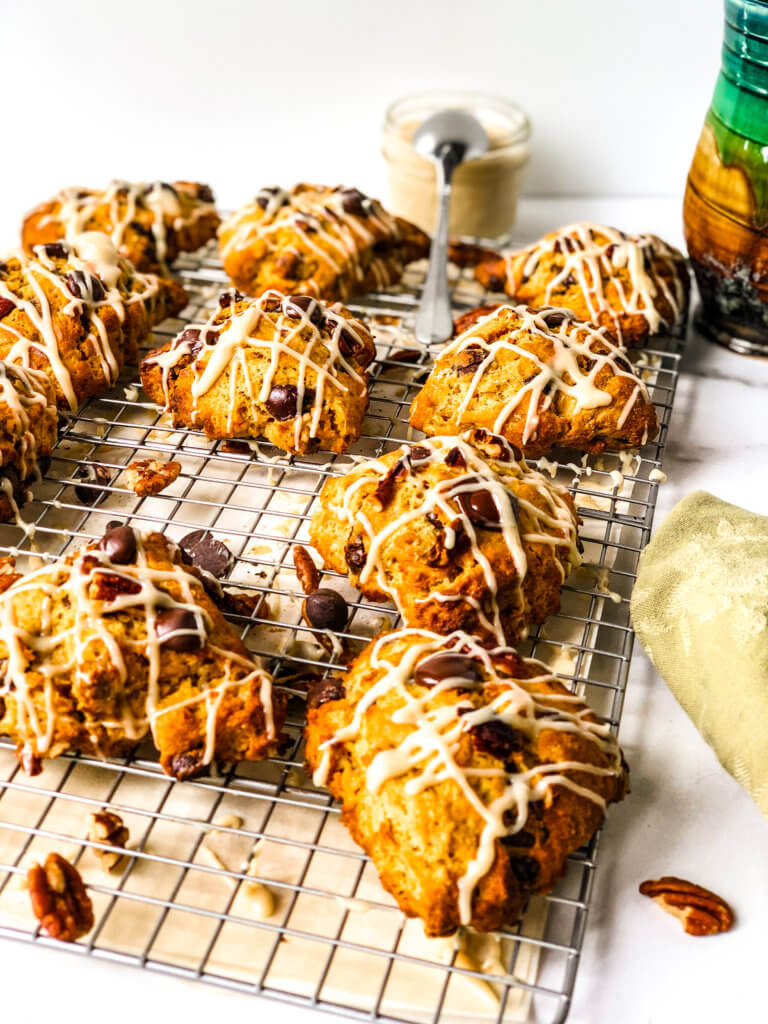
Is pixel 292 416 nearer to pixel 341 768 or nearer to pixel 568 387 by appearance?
pixel 568 387

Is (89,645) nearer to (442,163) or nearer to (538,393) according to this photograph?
(538,393)

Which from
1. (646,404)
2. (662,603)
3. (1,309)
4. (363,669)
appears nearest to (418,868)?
(363,669)

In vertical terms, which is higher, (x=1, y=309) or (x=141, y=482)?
(x=1, y=309)

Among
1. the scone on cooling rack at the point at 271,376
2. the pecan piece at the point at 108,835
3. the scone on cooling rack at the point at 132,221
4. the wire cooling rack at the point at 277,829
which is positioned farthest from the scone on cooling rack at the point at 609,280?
the pecan piece at the point at 108,835

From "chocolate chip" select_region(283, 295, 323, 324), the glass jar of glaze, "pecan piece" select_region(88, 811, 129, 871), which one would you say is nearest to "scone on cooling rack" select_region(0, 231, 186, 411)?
"chocolate chip" select_region(283, 295, 323, 324)

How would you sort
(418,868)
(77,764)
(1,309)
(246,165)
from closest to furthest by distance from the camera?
(418,868) < (77,764) < (1,309) < (246,165)

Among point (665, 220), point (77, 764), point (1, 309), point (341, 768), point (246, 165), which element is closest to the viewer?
point (341, 768)

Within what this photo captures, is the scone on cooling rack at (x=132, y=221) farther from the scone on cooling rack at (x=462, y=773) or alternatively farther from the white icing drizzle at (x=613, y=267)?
the scone on cooling rack at (x=462, y=773)
